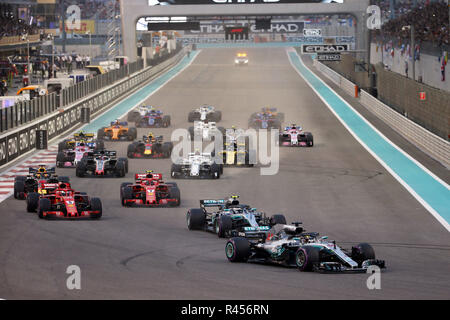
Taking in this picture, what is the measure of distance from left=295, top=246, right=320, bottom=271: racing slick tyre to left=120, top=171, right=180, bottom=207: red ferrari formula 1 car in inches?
393

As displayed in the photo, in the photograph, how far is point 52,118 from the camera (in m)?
48.2

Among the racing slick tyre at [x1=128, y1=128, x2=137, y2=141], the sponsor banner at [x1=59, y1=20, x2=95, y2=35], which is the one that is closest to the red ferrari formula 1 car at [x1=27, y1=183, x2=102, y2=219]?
the racing slick tyre at [x1=128, y1=128, x2=137, y2=141]

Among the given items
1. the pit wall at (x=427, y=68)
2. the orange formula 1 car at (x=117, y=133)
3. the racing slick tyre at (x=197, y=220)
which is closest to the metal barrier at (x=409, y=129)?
the pit wall at (x=427, y=68)

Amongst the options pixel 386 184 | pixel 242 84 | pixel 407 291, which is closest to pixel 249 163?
pixel 386 184

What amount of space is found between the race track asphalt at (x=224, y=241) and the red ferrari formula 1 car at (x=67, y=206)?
1.38 feet

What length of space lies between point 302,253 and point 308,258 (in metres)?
0.32

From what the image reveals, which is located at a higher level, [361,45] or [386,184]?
[361,45]

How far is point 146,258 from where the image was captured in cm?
2131

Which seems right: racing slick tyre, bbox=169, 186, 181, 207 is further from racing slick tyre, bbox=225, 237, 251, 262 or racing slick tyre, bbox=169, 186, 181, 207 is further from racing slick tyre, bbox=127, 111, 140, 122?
racing slick tyre, bbox=127, 111, 140, 122

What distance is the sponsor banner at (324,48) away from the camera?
77062 mm

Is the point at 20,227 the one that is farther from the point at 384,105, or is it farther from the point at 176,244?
the point at 384,105

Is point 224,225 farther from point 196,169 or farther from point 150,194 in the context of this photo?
point 196,169

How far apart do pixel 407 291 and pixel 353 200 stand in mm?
14255

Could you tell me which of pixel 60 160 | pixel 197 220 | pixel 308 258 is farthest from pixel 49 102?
pixel 308 258
